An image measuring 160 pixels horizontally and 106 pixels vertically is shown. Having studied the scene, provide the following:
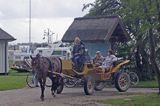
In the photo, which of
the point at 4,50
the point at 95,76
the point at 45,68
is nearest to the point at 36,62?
the point at 45,68

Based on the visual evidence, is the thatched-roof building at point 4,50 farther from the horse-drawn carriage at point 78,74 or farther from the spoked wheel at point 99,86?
the spoked wheel at point 99,86

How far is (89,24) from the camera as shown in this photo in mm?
33750

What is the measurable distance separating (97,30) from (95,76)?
810 cm

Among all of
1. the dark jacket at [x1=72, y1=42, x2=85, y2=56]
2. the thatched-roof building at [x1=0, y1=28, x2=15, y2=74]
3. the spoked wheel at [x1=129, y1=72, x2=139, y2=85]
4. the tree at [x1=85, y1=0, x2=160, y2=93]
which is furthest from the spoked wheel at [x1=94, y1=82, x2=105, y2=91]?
the thatched-roof building at [x1=0, y1=28, x2=15, y2=74]

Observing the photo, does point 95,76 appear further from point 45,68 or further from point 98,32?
point 98,32

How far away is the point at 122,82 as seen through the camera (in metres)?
25.8

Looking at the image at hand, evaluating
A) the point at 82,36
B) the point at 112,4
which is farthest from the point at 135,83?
the point at 112,4

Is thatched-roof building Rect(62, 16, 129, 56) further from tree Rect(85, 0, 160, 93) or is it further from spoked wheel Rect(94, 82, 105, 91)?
spoked wheel Rect(94, 82, 105, 91)

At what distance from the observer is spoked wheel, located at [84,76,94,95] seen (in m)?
23.9

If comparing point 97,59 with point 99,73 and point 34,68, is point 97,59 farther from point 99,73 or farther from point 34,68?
point 34,68

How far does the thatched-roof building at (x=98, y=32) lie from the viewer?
3189 cm

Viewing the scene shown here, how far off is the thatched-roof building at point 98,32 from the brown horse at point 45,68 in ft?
26.8

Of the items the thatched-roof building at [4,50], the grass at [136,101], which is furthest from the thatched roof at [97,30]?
the thatched-roof building at [4,50]

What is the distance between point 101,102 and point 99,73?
5.28 m
